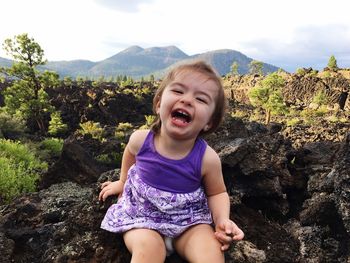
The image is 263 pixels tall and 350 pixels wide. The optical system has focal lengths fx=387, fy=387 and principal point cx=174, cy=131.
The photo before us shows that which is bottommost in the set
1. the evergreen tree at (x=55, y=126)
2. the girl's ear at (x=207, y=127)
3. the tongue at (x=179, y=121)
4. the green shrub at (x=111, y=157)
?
the evergreen tree at (x=55, y=126)

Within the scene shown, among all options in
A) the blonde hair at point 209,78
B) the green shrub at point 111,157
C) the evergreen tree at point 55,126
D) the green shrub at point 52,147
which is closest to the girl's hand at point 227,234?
the blonde hair at point 209,78

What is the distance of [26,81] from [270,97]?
23927mm

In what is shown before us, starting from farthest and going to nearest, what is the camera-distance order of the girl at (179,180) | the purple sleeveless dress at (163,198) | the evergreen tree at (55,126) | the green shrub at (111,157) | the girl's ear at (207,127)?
the evergreen tree at (55,126), the green shrub at (111,157), the girl's ear at (207,127), the purple sleeveless dress at (163,198), the girl at (179,180)

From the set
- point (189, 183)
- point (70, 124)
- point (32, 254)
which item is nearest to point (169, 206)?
point (189, 183)

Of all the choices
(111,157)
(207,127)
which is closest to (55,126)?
(111,157)

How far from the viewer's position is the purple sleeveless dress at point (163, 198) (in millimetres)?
2652

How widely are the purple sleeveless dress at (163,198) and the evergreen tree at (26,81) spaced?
24534 millimetres

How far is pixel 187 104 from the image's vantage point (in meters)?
2.60

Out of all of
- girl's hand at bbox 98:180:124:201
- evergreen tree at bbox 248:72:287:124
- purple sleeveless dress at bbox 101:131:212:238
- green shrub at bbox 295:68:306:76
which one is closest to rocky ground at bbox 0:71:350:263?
girl's hand at bbox 98:180:124:201

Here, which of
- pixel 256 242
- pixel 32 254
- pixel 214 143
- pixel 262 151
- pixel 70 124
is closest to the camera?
pixel 256 242

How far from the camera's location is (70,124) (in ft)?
104

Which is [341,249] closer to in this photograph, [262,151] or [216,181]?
[216,181]

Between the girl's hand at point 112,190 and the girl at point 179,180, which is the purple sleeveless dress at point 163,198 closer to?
the girl at point 179,180

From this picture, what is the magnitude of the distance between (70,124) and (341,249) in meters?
30.3
